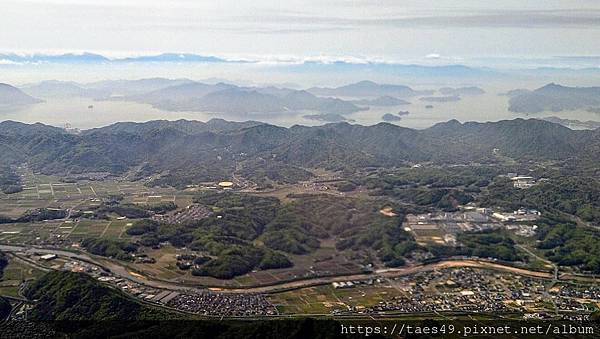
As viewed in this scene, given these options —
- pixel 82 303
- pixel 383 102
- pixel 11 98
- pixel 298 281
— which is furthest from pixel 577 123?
pixel 11 98

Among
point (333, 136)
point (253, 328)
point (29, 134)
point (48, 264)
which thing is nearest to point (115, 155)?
point (29, 134)

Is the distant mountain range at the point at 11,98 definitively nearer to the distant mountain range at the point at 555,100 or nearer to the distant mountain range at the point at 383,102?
the distant mountain range at the point at 383,102

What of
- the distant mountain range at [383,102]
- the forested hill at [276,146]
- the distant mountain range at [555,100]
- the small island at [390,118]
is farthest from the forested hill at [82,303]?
the distant mountain range at [383,102]

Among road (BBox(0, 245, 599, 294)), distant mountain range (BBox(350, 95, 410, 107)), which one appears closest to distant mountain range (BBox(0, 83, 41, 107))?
distant mountain range (BBox(350, 95, 410, 107))

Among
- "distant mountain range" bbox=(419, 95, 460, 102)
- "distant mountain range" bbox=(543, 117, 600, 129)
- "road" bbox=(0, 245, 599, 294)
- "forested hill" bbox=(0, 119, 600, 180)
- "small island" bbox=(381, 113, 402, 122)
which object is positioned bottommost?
"road" bbox=(0, 245, 599, 294)

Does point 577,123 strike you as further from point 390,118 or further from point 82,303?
point 82,303

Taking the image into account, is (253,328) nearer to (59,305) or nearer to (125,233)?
(59,305)

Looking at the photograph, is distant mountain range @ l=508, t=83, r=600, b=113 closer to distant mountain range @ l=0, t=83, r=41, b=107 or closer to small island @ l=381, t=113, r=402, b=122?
small island @ l=381, t=113, r=402, b=122
